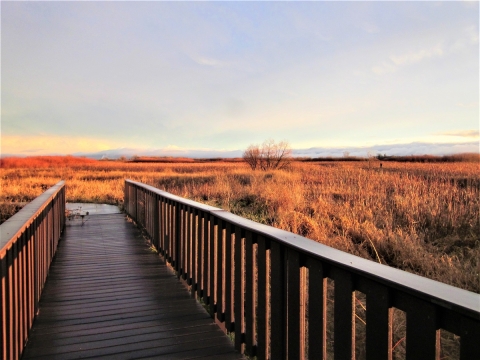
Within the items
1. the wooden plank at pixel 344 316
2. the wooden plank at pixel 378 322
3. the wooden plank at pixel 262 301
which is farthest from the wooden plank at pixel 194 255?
the wooden plank at pixel 378 322

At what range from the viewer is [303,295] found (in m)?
1.70

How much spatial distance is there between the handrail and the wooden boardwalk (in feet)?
0.73

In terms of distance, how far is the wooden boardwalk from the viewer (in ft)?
8.11

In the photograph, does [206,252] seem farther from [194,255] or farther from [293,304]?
[293,304]

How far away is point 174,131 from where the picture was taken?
23219 mm

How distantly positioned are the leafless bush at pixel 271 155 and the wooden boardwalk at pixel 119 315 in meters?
17.2

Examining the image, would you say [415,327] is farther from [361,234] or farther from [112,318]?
[361,234]

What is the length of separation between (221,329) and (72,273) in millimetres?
2458

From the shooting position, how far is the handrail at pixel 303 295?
101 cm

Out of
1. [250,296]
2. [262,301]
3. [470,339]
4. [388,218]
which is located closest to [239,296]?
[250,296]

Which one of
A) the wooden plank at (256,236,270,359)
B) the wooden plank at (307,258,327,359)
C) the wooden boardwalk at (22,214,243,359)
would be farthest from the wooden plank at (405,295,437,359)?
the wooden boardwalk at (22,214,243,359)

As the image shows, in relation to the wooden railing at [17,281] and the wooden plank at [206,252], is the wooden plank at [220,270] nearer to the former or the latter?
the wooden plank at [206,252]

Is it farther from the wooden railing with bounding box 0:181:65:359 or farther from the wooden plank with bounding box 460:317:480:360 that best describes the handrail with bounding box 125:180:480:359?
the wooden railing with bounding box 0:181:65:359

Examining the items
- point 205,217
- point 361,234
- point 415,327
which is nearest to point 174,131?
point 361,234
